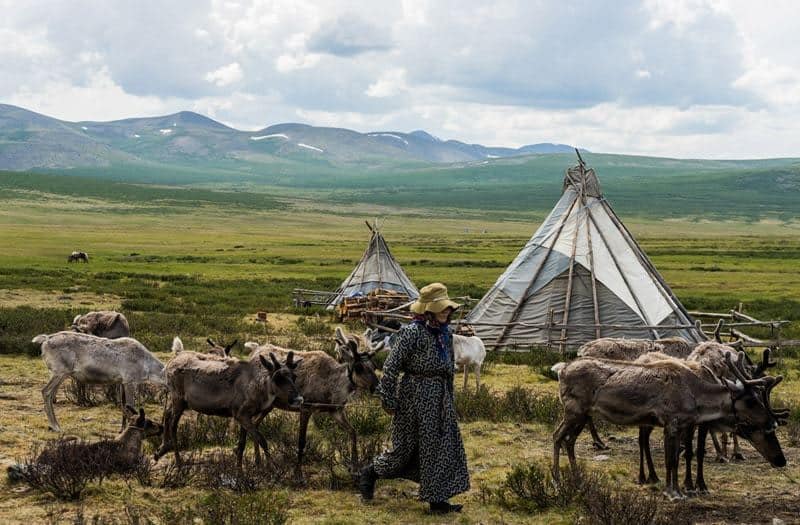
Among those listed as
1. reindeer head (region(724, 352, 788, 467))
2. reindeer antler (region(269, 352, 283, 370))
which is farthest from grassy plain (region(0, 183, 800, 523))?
reindeer antler (region(269, 352, 283, 370))

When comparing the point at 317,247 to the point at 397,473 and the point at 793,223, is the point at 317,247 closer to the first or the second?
the point at 397,473

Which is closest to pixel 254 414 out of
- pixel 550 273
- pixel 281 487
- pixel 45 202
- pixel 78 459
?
pixel 281 487

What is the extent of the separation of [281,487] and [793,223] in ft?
561

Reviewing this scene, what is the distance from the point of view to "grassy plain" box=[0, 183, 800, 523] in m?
8.59

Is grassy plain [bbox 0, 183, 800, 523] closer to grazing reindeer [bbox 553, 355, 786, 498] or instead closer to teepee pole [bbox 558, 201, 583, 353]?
grazing reindeer [bbox 553, 355, 786, 498]

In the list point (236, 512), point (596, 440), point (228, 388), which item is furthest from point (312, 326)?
point (236, 512)

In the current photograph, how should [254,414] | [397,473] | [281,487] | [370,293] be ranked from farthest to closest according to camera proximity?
[370,293] < [254,414] < [281,487] < [397,473]

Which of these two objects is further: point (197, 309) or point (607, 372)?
point (197, 309)

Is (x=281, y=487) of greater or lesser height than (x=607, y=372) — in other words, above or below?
below

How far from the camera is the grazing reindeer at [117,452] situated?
863 cm

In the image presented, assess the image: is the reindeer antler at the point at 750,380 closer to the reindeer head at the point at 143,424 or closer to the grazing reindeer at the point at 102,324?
the reindeer head at the point at 143,424

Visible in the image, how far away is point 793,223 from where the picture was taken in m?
162

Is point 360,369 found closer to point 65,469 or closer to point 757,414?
point 65,469

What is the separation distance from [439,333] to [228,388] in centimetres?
278
